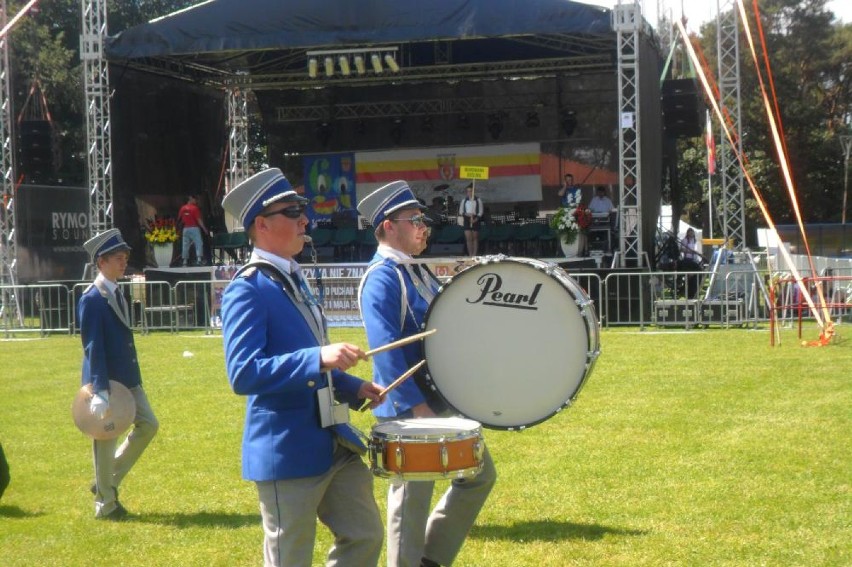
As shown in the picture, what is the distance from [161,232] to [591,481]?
62.8ft

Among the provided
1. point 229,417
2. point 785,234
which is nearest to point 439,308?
point 229,417

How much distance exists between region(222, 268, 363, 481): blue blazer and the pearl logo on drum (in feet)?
3.76

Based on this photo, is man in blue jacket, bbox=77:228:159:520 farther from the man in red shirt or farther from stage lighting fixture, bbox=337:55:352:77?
the man in red shirt

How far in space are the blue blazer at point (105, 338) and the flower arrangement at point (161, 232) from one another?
18514 mm

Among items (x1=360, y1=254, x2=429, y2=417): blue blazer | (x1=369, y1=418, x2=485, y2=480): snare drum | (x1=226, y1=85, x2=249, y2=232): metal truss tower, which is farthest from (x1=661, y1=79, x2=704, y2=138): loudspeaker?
(x1=369, y1=418, x2=485, y2=480): snare drum

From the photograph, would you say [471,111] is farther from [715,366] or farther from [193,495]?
[193,495]

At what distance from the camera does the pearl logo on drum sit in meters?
5.48

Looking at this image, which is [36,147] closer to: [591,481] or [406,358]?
[591,481]

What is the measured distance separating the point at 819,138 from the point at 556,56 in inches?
1155

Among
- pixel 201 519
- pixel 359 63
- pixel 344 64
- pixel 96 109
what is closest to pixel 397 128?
pixel 359 63

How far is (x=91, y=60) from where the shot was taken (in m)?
24.8

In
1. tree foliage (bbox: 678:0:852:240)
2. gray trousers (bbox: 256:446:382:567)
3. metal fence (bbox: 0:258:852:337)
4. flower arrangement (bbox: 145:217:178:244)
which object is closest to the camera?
gray trousers (bbox: 256:446:382:567)

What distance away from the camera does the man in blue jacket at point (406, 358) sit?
18.2 feet

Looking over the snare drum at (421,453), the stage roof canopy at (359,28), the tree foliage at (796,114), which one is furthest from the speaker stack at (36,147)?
the tree foliage at (796,114)
